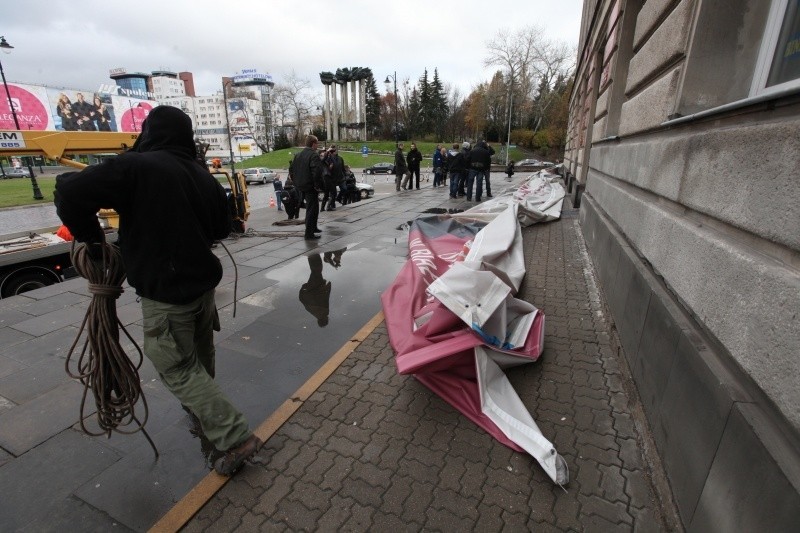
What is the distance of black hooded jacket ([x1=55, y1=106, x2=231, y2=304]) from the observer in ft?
6.53

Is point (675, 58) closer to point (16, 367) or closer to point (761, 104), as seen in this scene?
point (761, 104)

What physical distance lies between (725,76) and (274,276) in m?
5.67

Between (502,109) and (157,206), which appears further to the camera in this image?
(502,109)

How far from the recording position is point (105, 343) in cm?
232

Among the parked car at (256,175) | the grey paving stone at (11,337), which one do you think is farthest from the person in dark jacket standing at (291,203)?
the parked car at (256,175)

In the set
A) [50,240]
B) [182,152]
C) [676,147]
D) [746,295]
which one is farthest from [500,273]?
[50,240]

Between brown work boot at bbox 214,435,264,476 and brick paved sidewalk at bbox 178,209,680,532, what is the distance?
0.25 ft

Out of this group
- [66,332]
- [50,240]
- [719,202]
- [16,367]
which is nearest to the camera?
[719,202]

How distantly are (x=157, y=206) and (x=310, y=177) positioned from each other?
6.30m

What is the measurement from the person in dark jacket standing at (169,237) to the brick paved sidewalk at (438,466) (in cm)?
34

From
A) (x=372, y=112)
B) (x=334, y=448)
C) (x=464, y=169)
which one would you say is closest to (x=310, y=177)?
(x=334, y=448)

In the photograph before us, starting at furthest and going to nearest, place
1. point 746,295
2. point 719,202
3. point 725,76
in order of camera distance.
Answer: point 725,76 → point 719,202 → point 746,295

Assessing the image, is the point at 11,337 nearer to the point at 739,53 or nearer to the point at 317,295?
the point at 317,295

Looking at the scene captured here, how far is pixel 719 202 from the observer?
2.08 metres
